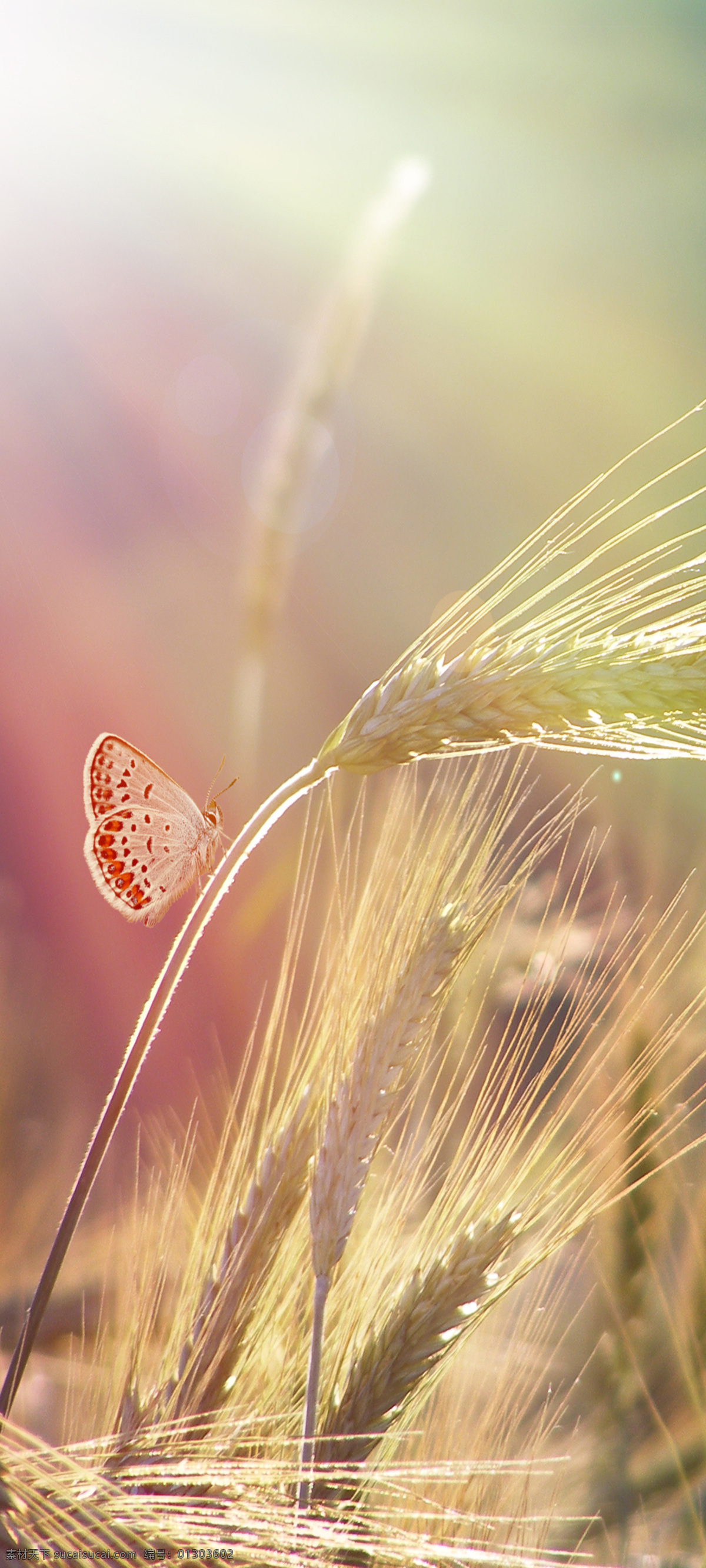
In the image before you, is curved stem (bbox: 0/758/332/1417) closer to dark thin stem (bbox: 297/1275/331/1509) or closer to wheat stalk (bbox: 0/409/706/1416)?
wheat stalk (bbox: 0/409/706/1416)

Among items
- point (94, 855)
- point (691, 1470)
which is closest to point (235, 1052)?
point (691, 1470)

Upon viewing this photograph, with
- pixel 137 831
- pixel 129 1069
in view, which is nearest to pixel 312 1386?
pixel 129 1069

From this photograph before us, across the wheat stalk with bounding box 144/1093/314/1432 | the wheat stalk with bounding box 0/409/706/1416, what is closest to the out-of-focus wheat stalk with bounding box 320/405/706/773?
the wheat stalk with bounding box 0/409/706/1416

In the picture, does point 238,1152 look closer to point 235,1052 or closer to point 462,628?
point 462,628

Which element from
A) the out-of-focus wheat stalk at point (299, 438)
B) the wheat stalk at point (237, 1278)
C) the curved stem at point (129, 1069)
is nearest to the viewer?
the curved stem at point (129, 1069)

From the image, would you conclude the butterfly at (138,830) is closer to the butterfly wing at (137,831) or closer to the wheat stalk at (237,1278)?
the butterfly wing at (137,831)

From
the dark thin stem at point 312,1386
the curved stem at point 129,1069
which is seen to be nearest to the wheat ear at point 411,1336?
the dark thin stem at point 312,1386

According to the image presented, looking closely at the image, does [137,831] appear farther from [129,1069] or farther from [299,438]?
[299,438]
